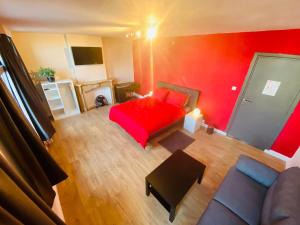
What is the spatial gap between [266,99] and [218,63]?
118 cm

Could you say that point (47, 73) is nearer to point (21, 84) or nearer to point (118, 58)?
point (21, 84)

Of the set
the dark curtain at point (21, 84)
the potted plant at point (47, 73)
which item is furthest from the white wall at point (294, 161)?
the potted plant at point (47, 73)

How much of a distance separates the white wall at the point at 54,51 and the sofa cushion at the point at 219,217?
4686 mm

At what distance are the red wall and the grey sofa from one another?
149cm

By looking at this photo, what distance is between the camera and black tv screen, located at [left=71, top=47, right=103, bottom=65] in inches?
155

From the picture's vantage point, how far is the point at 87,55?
4141 millimetres

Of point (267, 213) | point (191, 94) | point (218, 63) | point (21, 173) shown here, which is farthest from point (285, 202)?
point (191, 94)

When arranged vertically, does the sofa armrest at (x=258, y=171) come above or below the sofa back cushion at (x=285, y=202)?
below

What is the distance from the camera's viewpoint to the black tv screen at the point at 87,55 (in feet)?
12.9

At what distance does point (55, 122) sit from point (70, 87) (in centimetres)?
113

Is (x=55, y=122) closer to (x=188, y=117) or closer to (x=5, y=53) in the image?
(x=5, y=53)

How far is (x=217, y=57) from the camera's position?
2.87 m

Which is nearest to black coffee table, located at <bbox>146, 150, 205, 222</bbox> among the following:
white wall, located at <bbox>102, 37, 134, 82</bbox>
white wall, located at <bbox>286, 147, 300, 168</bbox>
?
white wall, located at <bbox>286, 147, 300, 168</bbox>

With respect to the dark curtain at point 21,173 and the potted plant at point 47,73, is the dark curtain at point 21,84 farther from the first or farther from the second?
the dark curtain at point 21,173
